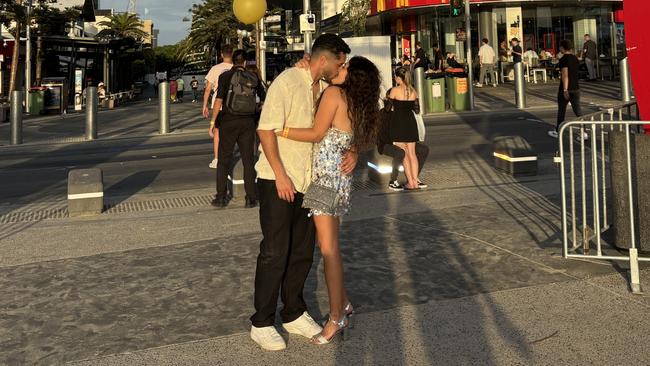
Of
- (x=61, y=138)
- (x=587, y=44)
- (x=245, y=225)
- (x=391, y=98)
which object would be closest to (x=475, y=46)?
(x=587, y=44)

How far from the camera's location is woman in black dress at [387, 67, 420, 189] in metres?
9.03

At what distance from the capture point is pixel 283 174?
3.71 meters

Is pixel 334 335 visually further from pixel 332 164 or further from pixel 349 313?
pixel 332 164

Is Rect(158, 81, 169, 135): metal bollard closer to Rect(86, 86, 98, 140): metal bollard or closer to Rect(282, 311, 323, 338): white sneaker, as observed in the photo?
Rect(86, 86, 98, 140): metal bollard

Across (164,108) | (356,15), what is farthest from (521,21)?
(164,108)

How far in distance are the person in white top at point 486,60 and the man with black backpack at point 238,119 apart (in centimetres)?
2064

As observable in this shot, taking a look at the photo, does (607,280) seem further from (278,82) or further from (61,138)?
(61,138)

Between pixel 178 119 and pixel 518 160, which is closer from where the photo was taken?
pixel 518 160

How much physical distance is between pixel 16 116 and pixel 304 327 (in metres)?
15.5

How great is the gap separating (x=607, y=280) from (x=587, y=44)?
27556 millimetres

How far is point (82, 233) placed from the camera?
694cm

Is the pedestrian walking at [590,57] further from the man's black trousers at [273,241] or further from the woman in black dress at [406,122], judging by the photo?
the man's black trousers at [273,241]

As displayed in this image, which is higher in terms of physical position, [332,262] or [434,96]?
[434,96]

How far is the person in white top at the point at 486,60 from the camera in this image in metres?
27.0
